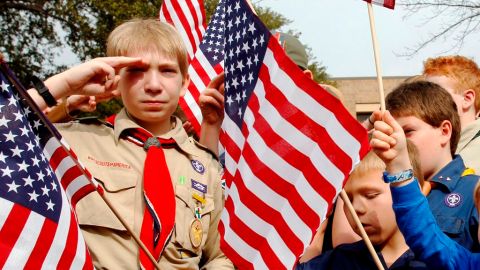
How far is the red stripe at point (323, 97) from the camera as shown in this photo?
3199 mm

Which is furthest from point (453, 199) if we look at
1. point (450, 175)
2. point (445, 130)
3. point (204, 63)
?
point (204, 63)

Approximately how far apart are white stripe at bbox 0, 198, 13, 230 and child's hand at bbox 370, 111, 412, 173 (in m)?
1.34

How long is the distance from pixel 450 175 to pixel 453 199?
7.6 inches

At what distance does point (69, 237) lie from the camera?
119 inches

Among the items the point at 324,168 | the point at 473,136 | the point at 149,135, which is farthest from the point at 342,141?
the point at 473,136

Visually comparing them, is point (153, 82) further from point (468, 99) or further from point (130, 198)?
point (468, 99)

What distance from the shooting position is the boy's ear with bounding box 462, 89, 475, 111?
5.01m

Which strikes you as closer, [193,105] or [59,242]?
[59,242]

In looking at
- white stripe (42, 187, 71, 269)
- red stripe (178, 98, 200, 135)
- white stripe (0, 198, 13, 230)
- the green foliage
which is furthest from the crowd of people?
the green foliage

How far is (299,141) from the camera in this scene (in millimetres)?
3404

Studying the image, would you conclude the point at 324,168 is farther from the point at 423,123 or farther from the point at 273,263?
the point at 423,123

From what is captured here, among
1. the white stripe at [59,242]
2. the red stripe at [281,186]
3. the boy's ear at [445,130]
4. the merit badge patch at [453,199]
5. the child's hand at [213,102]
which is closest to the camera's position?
the white stripe at [59,242]

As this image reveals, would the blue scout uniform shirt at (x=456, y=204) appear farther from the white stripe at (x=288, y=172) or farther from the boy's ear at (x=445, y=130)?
the white stripe at (x=288, y=172)

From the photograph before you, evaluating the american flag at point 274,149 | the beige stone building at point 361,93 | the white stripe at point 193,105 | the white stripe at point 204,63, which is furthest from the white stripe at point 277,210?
the beige stone building at point 361,93
